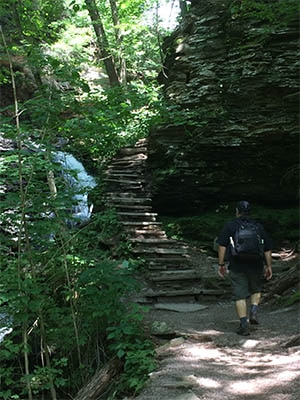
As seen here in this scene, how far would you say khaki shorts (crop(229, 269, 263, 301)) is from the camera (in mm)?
5271

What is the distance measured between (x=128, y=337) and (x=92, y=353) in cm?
64

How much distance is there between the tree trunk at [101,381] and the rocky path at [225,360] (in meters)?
0.52

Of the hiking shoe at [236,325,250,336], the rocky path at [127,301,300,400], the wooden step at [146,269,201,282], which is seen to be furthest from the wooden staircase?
the hiking shoe at [236,325,250,336]

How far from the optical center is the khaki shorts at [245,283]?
17.3 feet

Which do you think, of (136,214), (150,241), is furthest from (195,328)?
(136,214)

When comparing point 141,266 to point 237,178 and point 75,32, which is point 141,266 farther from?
point 75,32

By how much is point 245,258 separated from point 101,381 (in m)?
2.32

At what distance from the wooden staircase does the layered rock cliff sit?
0.67 meters

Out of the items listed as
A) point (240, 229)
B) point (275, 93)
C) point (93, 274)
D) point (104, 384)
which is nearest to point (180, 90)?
point (275, 93)

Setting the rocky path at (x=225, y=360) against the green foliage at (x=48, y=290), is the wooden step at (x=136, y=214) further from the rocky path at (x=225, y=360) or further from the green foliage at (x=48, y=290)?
the green foliage at (x=48, y=290)

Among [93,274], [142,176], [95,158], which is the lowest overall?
[93,274]

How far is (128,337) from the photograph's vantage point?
4492 millimetres

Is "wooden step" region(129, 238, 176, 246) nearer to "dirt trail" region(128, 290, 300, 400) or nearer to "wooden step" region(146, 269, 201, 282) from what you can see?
"wooden step" region(146, 269, 201, 282)

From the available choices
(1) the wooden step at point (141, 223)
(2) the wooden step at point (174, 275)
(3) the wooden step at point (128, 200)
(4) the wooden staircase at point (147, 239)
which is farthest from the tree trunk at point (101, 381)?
(3) the wooden step at point (128, 200)
